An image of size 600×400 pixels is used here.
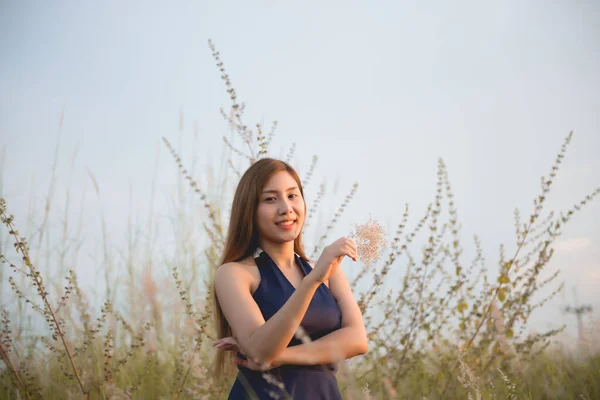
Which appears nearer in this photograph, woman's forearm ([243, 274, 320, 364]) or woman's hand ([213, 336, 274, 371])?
woman's forearm ([243, 274, 320, 364])

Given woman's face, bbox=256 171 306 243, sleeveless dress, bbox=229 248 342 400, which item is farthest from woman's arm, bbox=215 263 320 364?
woman's face, bbox=256 171 306 243

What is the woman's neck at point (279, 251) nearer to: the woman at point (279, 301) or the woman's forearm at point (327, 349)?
the woman at point (279, 301)

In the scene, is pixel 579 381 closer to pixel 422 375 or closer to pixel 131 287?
pixel 422 375

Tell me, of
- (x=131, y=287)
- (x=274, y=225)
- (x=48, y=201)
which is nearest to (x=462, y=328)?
(x=274, y=225)

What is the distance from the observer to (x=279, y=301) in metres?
2.38

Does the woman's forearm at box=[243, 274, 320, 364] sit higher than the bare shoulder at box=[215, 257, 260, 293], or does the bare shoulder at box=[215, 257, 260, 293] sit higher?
the bare shoulder at box=[215, 257, 260, 293]

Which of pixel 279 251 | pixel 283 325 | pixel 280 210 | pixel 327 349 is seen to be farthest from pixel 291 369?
pixel 280 210

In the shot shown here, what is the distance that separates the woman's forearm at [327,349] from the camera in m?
2.15

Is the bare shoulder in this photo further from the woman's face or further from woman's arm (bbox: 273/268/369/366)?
woman's arm (bbox: 273/268/369/366)

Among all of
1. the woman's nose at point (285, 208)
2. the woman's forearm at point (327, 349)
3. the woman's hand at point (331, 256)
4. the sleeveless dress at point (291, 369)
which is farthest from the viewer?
the woman's nose at point (285, 208)

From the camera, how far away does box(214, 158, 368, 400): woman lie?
6.77 feet

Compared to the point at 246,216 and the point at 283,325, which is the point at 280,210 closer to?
the point at 246,216

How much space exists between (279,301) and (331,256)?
0.46m

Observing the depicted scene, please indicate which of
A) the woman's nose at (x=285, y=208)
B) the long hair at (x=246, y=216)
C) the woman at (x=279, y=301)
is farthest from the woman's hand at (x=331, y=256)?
the long hair at (x=246, y=216)
